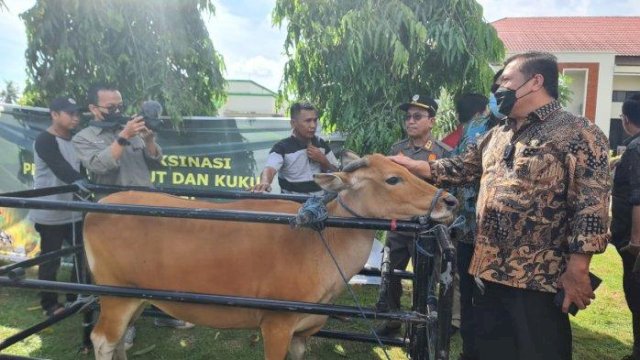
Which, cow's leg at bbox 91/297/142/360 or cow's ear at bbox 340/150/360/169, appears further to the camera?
cow's ear at bbox 340/150/360/169

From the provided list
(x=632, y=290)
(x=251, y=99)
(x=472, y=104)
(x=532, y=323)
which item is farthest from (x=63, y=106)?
(x=251, y=99)

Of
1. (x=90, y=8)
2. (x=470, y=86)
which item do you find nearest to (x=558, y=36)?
(x=470, y=86)

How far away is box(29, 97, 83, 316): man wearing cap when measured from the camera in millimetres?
4309

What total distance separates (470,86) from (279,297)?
334 centimetres

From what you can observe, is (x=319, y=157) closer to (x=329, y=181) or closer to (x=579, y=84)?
(x=329, y=181)

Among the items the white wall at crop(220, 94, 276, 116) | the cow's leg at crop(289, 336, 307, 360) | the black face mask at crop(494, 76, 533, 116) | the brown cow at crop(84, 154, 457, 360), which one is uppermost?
the white wall at crop(220, 94, 276, 116)

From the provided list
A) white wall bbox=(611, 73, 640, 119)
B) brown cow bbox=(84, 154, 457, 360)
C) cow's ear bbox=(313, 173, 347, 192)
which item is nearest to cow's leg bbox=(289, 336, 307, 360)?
brown cow bbox=(84, 154, 457, 360)

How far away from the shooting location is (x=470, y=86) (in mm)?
4957

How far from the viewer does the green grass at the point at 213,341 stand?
160 inches

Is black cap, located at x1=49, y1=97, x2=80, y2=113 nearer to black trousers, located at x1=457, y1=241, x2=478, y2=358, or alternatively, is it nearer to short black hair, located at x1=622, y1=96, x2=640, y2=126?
black trousers, located at x1=457, y1=241, x2=478, y2=358

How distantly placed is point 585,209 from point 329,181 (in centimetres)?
132

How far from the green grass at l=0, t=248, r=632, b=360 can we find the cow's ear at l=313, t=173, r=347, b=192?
1973 millimetres

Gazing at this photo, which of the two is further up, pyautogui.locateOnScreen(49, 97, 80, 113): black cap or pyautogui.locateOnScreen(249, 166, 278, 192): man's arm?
pyautogui.locateOnScreen(49, 97, 80, 113): black cap

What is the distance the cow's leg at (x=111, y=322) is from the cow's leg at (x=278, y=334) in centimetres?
90
